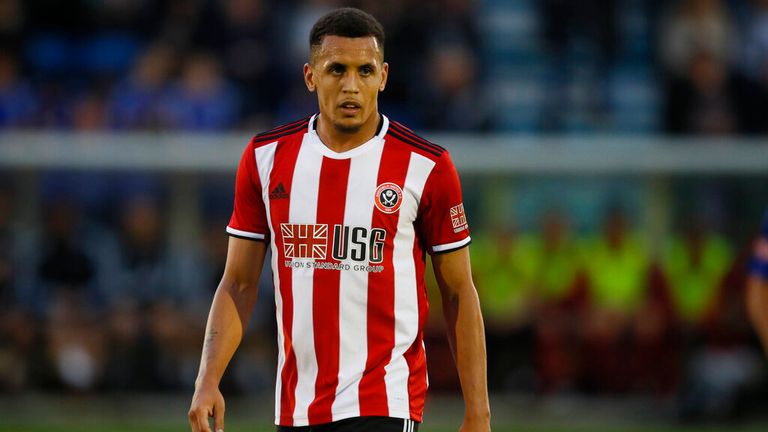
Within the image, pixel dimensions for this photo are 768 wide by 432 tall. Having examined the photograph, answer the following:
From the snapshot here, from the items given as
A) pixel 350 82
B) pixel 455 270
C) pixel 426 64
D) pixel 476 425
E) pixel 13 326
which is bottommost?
pixel 476 425

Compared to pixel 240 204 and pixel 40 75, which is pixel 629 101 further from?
pixel 240 204

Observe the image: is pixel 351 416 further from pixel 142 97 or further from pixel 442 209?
pixel 142 97

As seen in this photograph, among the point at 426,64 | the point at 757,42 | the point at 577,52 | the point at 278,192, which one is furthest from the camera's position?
the point at 757,42

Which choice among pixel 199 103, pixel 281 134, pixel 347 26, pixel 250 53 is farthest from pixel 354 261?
pixel 250 53

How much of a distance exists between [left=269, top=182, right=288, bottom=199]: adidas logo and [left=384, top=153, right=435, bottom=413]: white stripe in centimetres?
39

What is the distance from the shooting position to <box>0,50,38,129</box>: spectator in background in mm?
12008

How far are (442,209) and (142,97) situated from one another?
27.5ft

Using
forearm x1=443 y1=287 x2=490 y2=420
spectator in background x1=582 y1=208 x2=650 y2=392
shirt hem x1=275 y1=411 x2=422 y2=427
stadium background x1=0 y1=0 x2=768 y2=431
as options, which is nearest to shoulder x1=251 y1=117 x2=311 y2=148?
forearm x1=443 y1=287 x2=490 y2=420

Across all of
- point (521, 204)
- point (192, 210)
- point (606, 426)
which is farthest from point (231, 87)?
point (606, 426)

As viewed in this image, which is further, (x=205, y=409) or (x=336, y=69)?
(x=336, y=69)

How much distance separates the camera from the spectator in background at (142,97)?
11.9 metres

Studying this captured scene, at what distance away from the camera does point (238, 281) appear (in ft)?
13.8

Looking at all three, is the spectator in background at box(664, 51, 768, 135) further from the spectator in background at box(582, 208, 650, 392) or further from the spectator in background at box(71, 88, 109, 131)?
the spectator in background at box(71, 88, 109, 131)

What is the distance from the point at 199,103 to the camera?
12.0 metres
